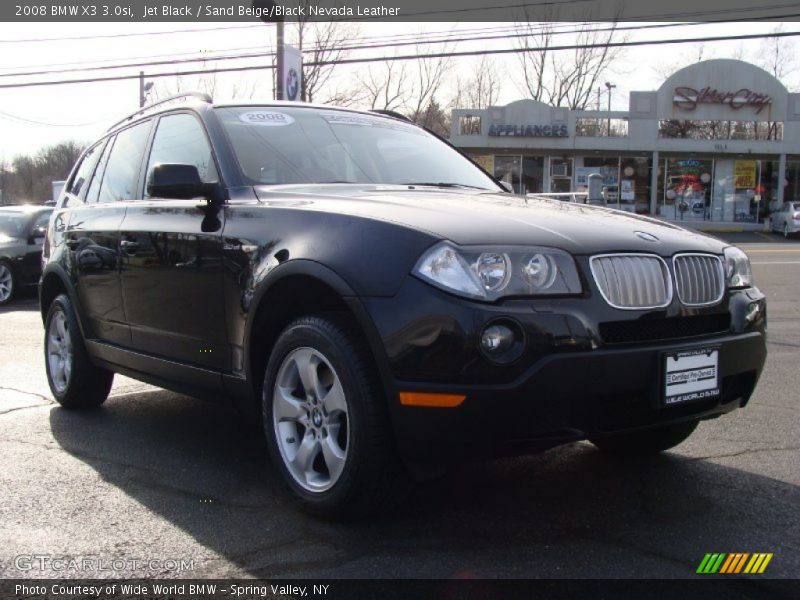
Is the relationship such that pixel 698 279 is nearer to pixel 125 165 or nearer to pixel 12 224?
pixel 125 165

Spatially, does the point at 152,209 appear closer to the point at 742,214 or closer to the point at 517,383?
the point at 517,383

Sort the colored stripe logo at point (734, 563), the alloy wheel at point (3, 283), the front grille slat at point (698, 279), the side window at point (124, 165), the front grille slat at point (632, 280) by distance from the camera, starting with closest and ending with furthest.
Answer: the colored stripe logo at point (734, 563) < the front grille slat at point (632, 280) < the front grille slat at point (698, 279) < the side window at point (124, 165) < the alloy wheel at point (3, 283)

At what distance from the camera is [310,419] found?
3.22 m

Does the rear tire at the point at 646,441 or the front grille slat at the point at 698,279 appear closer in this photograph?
the front grille slat at the point at 698,279

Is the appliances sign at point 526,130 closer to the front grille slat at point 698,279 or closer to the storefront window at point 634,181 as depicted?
the storefront window at point 634,181

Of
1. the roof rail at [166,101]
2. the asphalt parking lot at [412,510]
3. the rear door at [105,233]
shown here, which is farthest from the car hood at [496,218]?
the rear door at [105,233]

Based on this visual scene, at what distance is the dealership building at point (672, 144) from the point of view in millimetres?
32594

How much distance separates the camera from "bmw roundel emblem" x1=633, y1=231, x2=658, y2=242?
122 inches

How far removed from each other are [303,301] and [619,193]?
108ft

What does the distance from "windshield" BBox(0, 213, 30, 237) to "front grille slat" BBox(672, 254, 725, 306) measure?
1185 centimetres

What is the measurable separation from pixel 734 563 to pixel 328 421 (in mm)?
1579

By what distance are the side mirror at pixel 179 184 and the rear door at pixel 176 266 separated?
13cm

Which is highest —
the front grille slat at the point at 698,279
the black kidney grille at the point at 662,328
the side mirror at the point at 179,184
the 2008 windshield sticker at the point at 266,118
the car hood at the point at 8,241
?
the 2008 windshield sticker at the point at 266,118

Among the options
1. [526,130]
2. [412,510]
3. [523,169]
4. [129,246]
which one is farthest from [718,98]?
[412,510]
